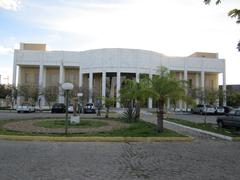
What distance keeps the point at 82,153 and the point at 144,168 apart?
3.01 meters

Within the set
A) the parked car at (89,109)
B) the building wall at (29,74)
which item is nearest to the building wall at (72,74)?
the building wall at (29,74)

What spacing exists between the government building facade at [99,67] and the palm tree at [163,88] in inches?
Answer: 1561

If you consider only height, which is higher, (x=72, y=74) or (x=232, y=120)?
(x=72, y=74)

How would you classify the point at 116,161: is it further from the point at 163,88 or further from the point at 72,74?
the point at 72,74

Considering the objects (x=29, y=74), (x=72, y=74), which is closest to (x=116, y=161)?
(x=72, y=74)

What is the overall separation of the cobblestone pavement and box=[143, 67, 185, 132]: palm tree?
154 inches

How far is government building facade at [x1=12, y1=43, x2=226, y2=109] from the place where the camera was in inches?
2391

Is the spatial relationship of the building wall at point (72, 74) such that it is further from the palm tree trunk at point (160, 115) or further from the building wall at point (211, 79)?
the palm tree trunk at point (160, 115)

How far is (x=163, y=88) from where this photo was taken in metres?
16.1

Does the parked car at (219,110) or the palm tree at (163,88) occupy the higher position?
the palm tree at (163,88)

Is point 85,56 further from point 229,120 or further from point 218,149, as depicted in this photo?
point 218,149

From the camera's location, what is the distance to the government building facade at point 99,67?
60719 mm

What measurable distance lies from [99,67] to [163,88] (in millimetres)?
45978

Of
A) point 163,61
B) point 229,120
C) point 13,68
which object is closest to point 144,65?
point 163,61
